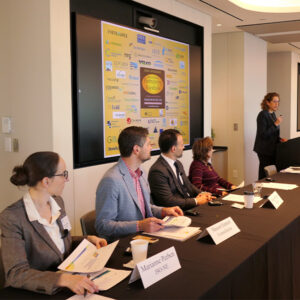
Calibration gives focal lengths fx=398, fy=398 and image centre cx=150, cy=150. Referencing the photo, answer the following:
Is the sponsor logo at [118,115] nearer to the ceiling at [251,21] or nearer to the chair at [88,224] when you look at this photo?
the chair at [88,224]

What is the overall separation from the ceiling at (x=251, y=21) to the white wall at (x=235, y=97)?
0.91ft

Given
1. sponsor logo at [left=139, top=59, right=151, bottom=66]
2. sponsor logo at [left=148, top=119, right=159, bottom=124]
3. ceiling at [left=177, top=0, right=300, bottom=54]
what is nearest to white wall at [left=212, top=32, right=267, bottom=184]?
ceiling at [left=177, top=0, right=300, bottom=54]

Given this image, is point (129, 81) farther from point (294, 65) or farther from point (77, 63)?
point (294, 65)

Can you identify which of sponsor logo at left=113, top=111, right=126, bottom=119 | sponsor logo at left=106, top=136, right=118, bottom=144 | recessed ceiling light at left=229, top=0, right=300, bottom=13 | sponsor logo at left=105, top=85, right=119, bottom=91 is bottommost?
sponsor logo at left=106, top=136, right=118, bottom=144

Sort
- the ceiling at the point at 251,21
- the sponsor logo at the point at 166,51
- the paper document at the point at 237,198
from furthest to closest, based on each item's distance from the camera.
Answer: the ceiling at the point at 251,21
the sponsor logo at the point at 166,51
the paper document at the point at 237,198

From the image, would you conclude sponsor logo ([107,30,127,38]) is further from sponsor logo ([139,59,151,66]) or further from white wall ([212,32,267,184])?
white wall ([212,32,267,184])

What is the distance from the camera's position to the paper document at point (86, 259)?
1624 mm

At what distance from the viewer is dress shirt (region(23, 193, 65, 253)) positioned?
5.75 feet

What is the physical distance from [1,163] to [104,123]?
40.7 inches

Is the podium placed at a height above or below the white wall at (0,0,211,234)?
below

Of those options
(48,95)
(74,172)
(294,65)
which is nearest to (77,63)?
(48,95)

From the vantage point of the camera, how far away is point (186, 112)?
213 inches

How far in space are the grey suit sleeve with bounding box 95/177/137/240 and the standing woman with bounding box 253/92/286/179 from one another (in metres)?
3.97

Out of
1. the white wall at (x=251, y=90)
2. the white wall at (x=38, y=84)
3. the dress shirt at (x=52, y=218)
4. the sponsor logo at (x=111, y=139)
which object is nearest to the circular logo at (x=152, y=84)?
the sponsor logo at (x=111, y=139)
